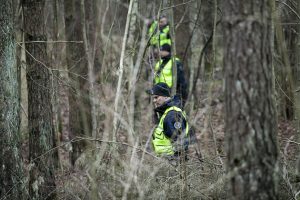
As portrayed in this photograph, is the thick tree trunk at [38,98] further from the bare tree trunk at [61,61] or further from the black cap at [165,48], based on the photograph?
the black cap at [165,48]

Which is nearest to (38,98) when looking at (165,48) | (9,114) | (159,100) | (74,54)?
(9,114)

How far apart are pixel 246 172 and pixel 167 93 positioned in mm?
4238

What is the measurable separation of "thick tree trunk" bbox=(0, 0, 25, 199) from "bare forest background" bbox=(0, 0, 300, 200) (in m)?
0.01

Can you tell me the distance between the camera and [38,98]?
802 centimetres

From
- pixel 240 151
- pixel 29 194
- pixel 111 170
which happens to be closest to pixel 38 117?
pixel 29 194

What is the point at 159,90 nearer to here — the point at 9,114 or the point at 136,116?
the point at 136,116

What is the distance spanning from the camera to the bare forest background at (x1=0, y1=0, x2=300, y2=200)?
154 inches

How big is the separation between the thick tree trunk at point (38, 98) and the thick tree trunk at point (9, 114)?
559 millimetres

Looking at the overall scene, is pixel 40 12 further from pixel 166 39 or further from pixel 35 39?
pixel 166 39

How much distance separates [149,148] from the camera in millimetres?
9125

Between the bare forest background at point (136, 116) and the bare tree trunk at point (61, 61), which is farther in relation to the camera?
the bare tree trunk at point (61, 61)

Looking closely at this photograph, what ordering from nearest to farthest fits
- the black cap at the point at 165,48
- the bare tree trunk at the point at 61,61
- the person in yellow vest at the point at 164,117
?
the person in yellow vest at the point at 164,117 → the bare tree trunk at the point at 61,61 → the black cap at the point at 165,48

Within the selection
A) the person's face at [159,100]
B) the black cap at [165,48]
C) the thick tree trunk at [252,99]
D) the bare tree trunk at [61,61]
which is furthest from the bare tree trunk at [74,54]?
the thick tree trunk at [252,99]

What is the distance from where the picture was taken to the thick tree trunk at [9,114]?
7.04m
